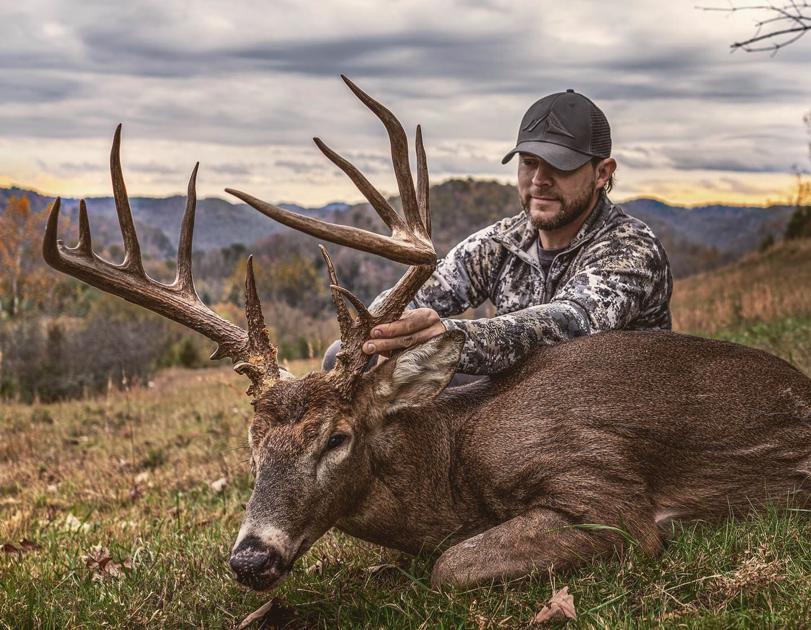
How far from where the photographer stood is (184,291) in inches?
184

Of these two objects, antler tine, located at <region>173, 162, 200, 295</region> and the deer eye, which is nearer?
the deer eye

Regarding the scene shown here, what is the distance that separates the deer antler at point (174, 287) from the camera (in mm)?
4234

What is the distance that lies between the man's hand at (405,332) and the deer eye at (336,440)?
14.5 inches

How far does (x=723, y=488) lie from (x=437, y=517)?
1285mm

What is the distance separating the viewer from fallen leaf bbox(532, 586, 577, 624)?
3.35m

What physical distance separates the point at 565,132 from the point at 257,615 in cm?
308

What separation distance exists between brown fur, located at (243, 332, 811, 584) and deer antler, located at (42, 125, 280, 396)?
34 cm

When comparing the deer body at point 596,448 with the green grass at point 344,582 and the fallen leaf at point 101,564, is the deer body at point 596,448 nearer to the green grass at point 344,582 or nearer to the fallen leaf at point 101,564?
the green grass at point 344,582

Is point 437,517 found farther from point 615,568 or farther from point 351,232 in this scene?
point 351,232

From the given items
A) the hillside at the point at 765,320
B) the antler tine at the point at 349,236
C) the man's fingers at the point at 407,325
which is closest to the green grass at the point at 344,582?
the man's fingers at the point at 407,325

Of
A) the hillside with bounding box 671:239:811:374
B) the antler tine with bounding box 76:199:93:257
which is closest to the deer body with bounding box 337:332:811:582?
the antler tine with bounding box 76:199:93:257

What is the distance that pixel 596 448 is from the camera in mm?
4105

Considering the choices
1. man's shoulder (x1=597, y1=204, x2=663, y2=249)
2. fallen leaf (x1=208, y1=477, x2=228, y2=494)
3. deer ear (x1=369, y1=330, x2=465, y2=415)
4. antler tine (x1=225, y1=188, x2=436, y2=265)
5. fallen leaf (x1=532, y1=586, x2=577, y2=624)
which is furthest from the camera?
fallen leaf (x1=208, y1=477, x2=228, y2=494)

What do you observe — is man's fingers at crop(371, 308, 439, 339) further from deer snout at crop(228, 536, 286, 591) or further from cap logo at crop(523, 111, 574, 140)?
cap logo at crop(523, 111, 574, 140)
